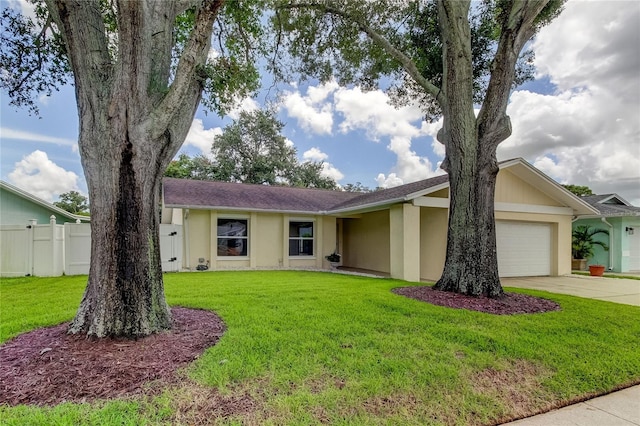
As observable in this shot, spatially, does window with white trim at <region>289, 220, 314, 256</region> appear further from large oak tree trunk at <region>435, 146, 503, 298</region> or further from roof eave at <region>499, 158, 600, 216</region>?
roof eave at <region>499, 158, 600, 216</region>

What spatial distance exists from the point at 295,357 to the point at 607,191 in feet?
79.9

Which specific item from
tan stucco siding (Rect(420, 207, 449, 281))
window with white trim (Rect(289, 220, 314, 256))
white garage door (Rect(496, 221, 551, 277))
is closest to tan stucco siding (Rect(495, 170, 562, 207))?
white garage door (Rect(496, 221, 551, 277))

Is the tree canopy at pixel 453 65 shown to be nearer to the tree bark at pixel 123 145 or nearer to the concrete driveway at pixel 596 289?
the concrete driveway at pixel 596 289

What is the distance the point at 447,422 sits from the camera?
279cm

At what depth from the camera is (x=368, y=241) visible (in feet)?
49.9

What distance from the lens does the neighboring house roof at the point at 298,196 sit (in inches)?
469

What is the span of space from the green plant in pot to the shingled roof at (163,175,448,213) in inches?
406

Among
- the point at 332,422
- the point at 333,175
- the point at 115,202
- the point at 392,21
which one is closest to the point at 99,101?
the point at 115,202

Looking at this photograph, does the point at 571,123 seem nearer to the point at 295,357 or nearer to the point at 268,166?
the point at 295,357

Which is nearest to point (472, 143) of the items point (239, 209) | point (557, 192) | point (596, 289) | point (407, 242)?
point (407, 242)

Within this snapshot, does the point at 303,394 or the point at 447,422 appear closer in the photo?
the point at 447,422

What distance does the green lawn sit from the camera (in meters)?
2.76

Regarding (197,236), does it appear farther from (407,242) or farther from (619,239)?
(619,239)

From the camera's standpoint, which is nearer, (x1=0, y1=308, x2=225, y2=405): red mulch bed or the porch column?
(x1=0, y1=308, x2=225, y2=405): red mulch bed
